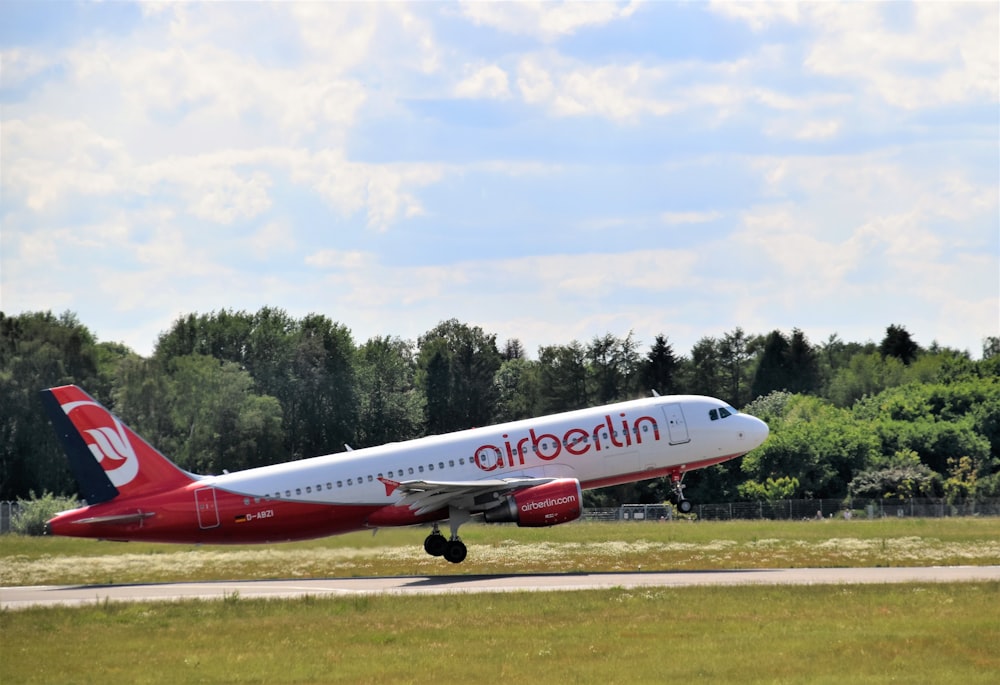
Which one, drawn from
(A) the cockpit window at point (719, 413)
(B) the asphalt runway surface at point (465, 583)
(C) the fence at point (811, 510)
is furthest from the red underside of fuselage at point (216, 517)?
(C) the fence at point (811, 510)

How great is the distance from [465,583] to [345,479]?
22.4 ft

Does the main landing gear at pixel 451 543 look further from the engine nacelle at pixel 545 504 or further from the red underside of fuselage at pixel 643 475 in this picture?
the red underside of fuselage at pixel 643 475

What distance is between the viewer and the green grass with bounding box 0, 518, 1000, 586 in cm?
4634

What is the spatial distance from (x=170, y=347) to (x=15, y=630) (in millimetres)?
84721

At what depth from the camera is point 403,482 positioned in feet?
149

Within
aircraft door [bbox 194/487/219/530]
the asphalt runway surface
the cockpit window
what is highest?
the cockpit window

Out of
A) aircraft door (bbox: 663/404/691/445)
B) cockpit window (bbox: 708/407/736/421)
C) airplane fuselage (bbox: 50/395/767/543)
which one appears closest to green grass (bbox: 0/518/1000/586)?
airplane fuselage (bbox: 50/395/767/543)

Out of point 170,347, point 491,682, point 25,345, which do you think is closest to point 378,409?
point 170,347

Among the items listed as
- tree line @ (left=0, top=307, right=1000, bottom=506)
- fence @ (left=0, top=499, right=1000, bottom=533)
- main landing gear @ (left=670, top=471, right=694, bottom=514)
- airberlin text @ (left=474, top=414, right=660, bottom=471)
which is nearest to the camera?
main landing gear @ (left=670, top=471, right=694, bottom=514)

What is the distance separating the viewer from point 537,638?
29.1 metres

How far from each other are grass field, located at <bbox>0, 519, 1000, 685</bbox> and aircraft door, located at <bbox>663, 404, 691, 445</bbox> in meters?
4.36

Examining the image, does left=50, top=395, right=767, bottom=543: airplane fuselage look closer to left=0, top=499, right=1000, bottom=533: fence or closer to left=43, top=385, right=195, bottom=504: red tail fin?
left=43, top=385, right=195, bottom=504: red tail fin

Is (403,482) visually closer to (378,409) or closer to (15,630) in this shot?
(15,630)

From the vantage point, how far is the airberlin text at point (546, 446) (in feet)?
150
